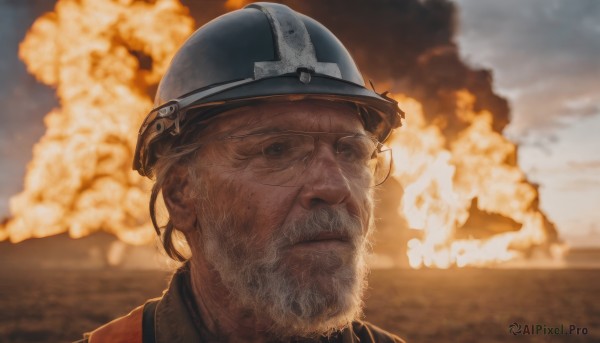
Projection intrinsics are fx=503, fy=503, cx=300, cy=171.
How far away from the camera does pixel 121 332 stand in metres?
2.62

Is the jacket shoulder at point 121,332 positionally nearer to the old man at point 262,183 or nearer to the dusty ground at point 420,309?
the old man at point 262,183

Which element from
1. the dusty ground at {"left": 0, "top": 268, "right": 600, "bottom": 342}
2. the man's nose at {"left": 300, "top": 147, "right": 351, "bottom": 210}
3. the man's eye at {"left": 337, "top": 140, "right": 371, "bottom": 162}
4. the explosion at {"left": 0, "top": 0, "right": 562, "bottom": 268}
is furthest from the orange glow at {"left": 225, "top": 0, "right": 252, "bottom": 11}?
the man's nose at {"left": 300, "top": 147, "right": 351, "bottom": 210}

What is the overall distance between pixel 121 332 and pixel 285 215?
1.05 meters

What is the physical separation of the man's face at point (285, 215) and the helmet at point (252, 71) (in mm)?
115

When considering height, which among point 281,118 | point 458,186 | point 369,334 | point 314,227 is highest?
point 458,186

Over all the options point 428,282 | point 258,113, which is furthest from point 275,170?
point 428,282

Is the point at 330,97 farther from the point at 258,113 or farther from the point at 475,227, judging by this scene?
the point at 475,227

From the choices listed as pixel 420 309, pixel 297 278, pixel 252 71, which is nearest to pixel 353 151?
pixel 252 71

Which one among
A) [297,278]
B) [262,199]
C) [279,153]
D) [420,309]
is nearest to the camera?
[297,278]

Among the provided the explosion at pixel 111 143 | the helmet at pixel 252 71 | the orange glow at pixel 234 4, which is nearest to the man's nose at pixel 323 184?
the helmet at pixel 252 71

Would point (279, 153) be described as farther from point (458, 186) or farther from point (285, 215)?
point (458, 186)

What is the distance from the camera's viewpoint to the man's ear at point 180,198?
3.10 metres

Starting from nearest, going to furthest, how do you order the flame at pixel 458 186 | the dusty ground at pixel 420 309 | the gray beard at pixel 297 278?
the gray beard at pixel 297 278 → the flame at pixel 458 186 → the dusty ground at pixel 420 309

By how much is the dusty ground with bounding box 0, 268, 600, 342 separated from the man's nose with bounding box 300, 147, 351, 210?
11216mm
